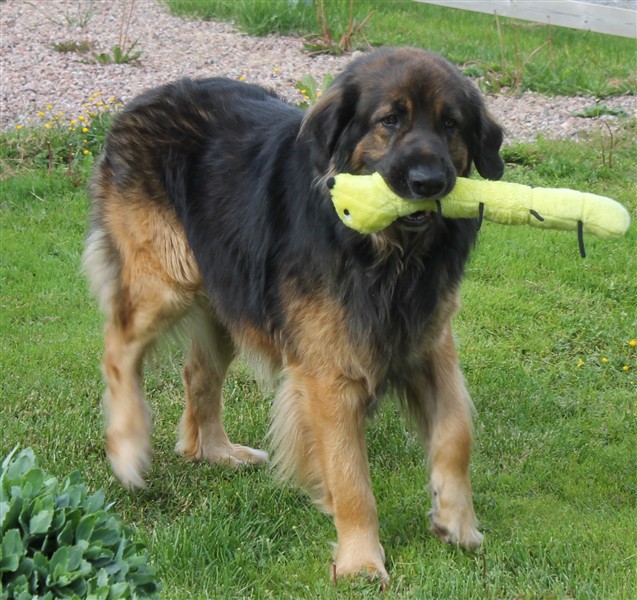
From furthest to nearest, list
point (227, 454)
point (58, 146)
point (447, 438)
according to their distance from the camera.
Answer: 1. point (58, 146)
2. point (227, 454)
3. point (447, 438)

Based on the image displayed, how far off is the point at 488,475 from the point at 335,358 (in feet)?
3.74

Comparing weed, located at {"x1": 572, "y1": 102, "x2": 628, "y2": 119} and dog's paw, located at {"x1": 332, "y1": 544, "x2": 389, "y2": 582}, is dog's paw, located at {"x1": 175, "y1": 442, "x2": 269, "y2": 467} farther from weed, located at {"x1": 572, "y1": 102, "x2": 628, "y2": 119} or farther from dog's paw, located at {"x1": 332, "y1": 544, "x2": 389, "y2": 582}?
weed, located at {"x1": 572, "y1": 102, "x2": 628, "y2": 119}

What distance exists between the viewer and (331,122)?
388 centimetres

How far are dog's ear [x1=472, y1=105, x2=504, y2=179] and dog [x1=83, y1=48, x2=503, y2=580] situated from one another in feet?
0.04

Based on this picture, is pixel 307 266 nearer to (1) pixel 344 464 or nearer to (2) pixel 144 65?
(1) pixel 344 464

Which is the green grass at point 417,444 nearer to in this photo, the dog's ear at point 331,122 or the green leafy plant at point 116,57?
the dog's ear at point 331,122

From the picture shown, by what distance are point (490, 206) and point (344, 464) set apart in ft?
4.06

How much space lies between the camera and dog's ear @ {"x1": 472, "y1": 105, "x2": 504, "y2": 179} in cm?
400

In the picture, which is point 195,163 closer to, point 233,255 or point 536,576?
point 233,255

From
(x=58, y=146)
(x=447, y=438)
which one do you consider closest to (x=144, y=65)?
(x=58, y=146)

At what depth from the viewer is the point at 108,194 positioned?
5148 mm

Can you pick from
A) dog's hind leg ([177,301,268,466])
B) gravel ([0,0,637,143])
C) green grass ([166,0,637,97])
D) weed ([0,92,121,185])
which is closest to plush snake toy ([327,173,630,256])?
dog's hind leg ([177,301,268,466])

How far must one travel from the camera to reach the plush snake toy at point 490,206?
362cm

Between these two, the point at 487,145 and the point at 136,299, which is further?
the point at 136,299
